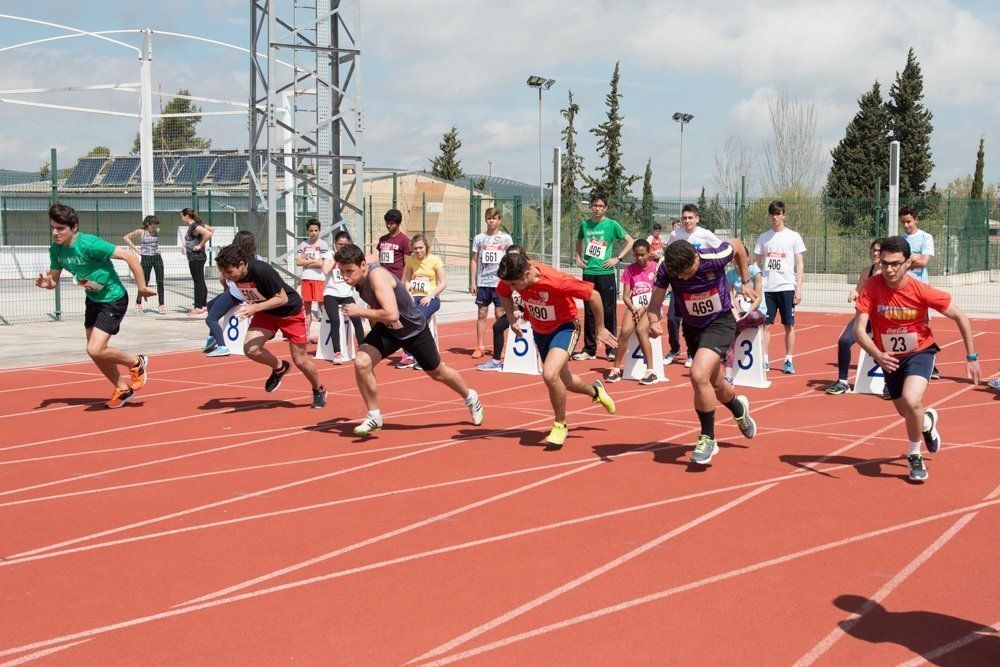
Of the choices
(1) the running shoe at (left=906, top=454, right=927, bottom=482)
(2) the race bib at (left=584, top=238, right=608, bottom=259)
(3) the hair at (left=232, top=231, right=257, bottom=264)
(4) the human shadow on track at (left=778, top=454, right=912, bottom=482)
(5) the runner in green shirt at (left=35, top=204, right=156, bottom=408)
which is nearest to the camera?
(1) the running shoe at (left=906, top=454, right=927, bottom=482)

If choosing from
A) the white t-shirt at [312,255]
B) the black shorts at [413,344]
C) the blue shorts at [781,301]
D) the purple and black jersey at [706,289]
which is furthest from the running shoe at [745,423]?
the white t-shirt at [312,255]

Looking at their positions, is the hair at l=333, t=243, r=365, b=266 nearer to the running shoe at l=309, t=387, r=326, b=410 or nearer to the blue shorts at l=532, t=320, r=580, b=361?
the blue shorts at l=532, t=320, r=580, b=361

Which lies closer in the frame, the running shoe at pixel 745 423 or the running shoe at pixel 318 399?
the running shoe at pixel 745 423

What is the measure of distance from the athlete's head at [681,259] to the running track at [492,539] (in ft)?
4.79

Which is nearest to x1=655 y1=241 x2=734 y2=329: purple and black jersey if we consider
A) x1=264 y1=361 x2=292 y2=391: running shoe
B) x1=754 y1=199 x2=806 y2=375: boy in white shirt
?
x1=754 y1=199 x2=806 y2=375: boy in white shirt

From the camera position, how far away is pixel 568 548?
5637 mm

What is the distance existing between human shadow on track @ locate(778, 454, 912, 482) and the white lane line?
34.7 inches

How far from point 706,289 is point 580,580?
313cm

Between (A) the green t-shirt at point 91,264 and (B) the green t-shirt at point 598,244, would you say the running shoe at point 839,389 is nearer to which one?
(B) the green t-shirt at point 598,244

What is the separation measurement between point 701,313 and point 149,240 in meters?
Answer: 14.7

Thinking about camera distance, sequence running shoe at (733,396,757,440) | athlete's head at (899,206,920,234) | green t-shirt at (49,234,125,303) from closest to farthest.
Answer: running shoe at (733,396,757,440), green t-shirt at (49,234,125,303), athlete's head at (899,206,920,234)

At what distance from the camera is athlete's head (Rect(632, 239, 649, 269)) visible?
12.1 metres

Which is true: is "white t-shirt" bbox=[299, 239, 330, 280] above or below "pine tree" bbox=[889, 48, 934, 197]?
below

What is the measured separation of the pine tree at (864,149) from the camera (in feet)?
167
